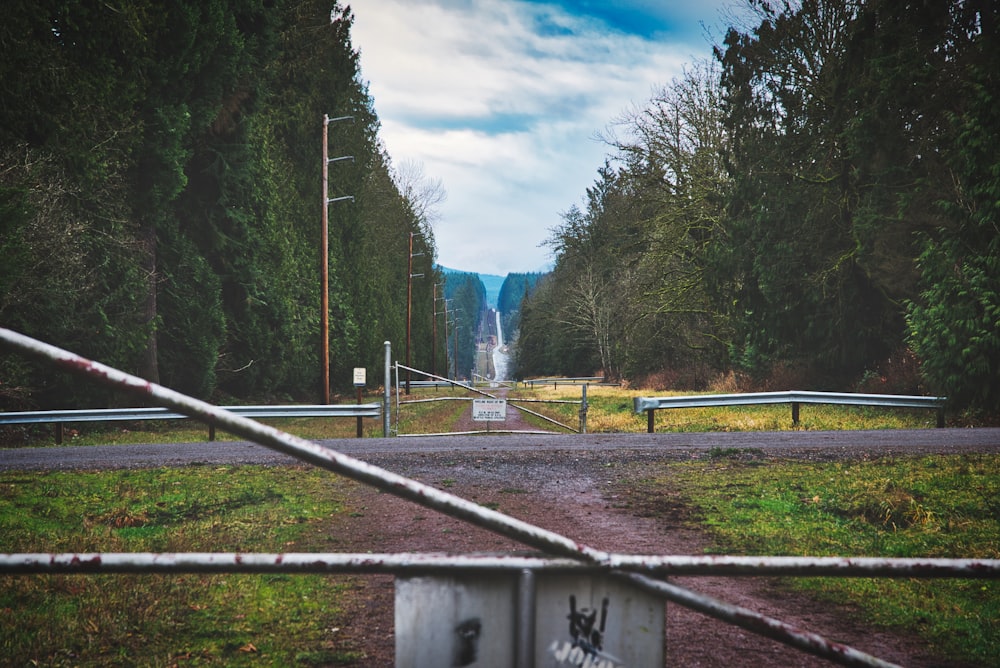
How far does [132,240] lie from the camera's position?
19.0m

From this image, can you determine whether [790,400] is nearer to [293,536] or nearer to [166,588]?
[293,536]

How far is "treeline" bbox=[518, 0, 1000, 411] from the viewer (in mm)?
15578

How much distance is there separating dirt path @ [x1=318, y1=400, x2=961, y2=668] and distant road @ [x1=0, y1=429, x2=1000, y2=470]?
Answer: 2.08ft

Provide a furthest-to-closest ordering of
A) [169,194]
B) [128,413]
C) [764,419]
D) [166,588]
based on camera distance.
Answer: [169,194] < [764,419] < [128,413] < [166,588]

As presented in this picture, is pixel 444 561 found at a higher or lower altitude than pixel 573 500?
higher

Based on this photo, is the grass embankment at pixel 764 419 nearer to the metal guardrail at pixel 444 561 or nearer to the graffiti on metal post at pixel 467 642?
the metal guardrail at pixel 444 561

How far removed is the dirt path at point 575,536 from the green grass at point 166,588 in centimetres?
35

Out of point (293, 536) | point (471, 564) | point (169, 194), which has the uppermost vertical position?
point (169, 194)

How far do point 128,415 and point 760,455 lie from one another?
41.0ft

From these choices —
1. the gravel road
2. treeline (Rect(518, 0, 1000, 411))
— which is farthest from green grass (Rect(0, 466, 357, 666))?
treeline (Rect(518, 0, 1000, 411))

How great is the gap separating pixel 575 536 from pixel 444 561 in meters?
4.94

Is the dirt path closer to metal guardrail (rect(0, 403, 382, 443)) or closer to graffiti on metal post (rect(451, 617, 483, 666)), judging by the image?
graffiti on metal post (rect(451, 617, 483, 666))

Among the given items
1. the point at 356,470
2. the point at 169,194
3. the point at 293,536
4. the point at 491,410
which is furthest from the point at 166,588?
the point at 169,194

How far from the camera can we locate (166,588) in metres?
5.15
